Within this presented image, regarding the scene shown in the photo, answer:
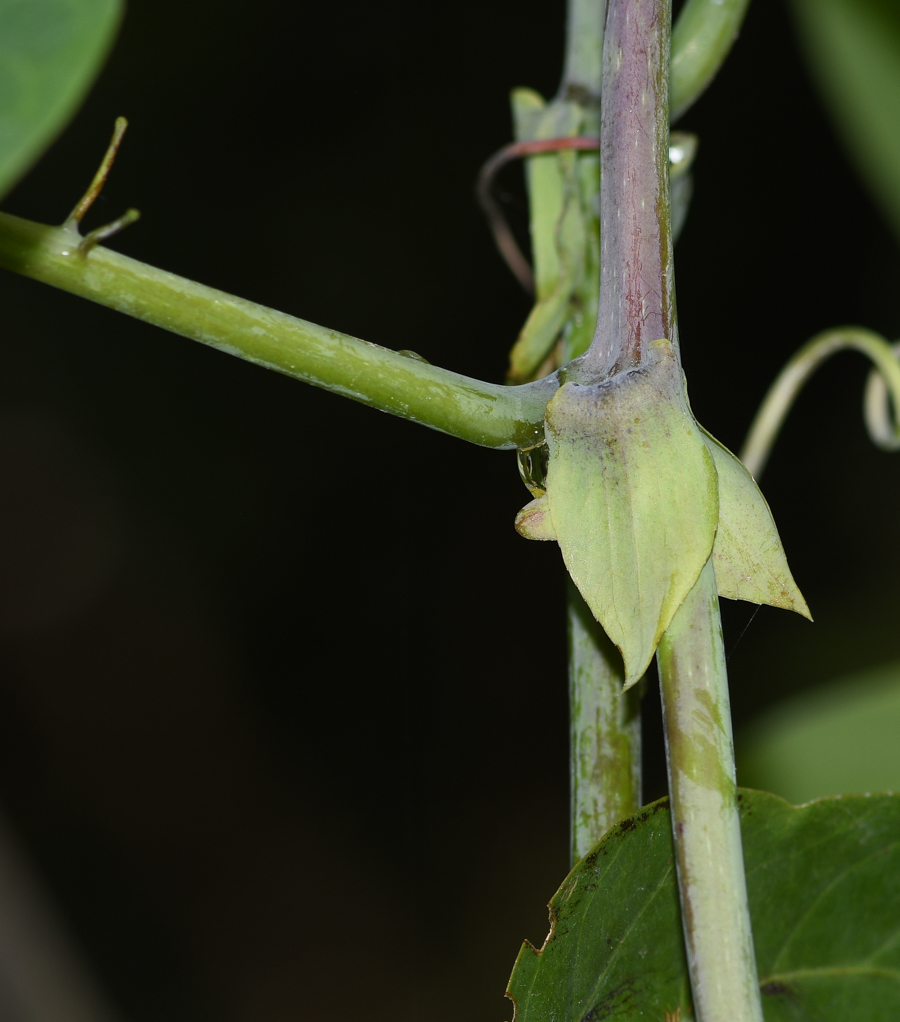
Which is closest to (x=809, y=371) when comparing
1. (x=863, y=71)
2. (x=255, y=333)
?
(x=863, y=71)

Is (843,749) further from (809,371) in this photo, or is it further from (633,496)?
(633,496)

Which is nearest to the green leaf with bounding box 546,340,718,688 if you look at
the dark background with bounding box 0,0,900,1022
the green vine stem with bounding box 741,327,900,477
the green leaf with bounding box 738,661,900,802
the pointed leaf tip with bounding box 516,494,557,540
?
the pointed leaf tip with bounding box 516,494,557,540

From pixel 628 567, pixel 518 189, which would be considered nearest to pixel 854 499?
pixel 518 189

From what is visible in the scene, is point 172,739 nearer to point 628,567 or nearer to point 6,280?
point 6,280

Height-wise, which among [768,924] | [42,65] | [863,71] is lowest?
[768,924]

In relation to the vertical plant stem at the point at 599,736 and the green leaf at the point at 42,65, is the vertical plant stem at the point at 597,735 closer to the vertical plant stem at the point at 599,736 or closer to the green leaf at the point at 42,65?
the vertical plant stem at the point at 599,736

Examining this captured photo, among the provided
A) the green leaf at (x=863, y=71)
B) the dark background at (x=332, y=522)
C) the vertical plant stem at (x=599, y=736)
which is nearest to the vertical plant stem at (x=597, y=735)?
the vertical plant stem at (x=599, y=736)
